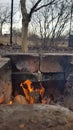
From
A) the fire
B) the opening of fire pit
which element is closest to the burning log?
the opening of fire pit

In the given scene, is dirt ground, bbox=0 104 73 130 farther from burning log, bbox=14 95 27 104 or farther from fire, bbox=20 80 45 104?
fire, bbox=20 80 45 104

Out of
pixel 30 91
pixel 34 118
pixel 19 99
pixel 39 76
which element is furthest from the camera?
pixel 39 76

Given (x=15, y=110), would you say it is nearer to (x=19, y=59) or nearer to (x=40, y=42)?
(x=19, y=59)

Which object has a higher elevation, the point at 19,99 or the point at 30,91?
the point at 30,91

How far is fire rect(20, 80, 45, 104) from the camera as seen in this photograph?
604cm

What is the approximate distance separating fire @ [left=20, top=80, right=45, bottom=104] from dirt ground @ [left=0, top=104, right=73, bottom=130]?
9.01 feet

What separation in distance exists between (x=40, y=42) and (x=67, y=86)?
712 inches

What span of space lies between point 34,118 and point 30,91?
3.35m


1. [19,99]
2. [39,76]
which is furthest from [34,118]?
[39,76]

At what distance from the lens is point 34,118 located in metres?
2.78

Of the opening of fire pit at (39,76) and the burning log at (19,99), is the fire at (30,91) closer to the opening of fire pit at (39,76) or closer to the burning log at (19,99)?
the opening of fire pit at (39,76)

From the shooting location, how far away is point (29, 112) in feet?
9.85

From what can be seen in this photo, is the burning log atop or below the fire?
below

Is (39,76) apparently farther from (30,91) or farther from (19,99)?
(19,99)
